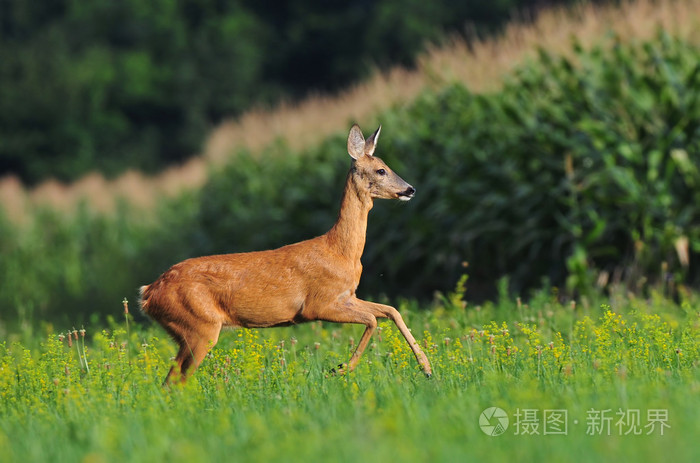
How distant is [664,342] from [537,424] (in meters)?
1.73

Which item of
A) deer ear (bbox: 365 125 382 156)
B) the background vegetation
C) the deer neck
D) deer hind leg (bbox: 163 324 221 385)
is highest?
the background vegetation

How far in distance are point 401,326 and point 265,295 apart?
766mm

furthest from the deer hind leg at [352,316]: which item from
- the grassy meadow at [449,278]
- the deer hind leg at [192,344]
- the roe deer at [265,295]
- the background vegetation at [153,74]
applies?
the background vegetation at [153,74]

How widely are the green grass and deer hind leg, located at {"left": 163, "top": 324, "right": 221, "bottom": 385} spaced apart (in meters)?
0.14

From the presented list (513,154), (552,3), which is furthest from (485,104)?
(552,3)

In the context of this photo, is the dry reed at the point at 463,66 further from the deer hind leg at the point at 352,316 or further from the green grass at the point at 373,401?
the deer hind leg at the point at 352,316

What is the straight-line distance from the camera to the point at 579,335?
21.1 ft

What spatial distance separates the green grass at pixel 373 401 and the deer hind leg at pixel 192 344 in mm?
137

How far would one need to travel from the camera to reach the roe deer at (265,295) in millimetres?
5727

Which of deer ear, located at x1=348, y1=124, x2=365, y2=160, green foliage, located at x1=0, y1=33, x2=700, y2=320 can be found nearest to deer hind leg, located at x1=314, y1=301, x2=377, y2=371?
deer ear, located at x1=348, y1=124, x2=365, y2=160

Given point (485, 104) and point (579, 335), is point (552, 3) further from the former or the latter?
point (579, 335)

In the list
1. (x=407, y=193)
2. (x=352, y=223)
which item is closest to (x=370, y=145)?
(x=407, y=193)

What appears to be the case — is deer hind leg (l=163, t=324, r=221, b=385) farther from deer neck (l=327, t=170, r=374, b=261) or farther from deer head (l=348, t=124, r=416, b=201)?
deer head (l=348, t=124, r=416, b=201)

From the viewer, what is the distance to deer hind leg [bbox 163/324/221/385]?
5.68 meters
